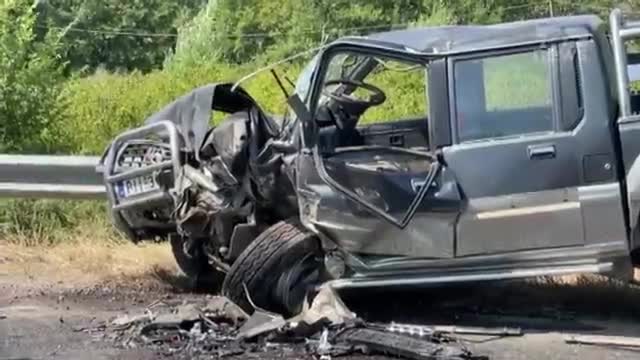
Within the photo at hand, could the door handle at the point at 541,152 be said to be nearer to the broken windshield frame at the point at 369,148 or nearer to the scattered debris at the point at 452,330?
the broken windshield frame at the point at 369,148

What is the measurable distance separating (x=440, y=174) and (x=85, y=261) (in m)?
3.22

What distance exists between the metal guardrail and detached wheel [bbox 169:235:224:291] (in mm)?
966

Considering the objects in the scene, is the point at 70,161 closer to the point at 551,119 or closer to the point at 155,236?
the point at 155,236

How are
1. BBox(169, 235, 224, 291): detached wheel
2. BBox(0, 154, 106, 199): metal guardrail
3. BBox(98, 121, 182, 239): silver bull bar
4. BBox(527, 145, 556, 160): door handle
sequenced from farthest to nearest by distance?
BBox(0, 154, 106, 199): metal guardrail, BBox(169, 235, 224, 291): detached wheel, BBox(98, 121, 182, 239): silver bull bar, BBox(527, 145, 556, 160): door handle

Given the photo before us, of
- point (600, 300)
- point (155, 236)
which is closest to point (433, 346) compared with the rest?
point (600, 300)

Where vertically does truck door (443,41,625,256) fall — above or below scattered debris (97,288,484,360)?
above

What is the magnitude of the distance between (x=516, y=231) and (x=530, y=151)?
1.63ft

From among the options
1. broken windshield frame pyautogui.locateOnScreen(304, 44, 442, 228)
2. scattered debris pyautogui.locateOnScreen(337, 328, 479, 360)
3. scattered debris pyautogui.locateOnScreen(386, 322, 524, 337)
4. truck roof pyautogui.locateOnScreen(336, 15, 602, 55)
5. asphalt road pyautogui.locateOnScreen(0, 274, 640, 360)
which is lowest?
asphalt road pyautogui.locateOnScreen(0, 274, 640, 360)

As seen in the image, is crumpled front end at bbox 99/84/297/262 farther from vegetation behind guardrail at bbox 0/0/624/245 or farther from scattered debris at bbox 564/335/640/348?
scattered debris at bbox 564/335/640/348

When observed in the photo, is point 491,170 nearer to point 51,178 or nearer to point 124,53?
point 51,178

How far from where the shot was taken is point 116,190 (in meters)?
8.09

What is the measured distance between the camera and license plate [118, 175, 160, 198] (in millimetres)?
7961

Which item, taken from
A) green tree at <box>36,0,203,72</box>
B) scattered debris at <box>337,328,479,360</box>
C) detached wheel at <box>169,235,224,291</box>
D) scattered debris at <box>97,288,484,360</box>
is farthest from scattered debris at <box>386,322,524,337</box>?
green tree at <box>36,0,203,72</box>

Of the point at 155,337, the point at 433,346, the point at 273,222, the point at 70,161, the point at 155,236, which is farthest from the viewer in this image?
the point at 70,161
